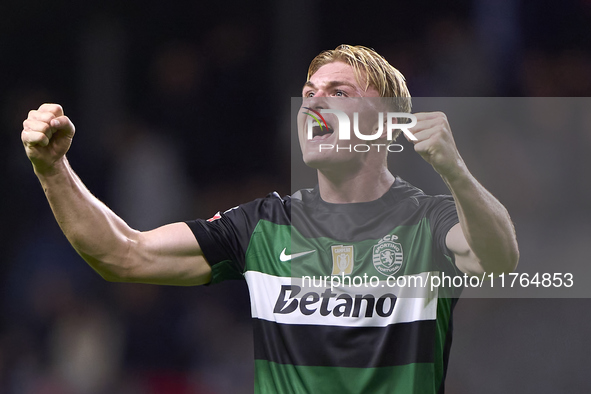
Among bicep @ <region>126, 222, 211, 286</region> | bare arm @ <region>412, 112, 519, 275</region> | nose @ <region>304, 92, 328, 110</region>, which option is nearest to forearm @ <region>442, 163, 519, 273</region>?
bare arm @ <region>412, 112, 519, 275</region>

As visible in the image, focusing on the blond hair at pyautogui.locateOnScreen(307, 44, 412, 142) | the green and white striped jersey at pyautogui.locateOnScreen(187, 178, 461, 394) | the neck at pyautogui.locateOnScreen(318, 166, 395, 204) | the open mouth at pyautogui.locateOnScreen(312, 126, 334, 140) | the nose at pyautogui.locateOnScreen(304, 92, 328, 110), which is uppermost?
the blond hair at pyautogui.locateOnScreen(307, 44, 412, 142)

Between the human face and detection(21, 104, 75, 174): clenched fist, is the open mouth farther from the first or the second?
detection(21, 104, 75, 174): clenched fist

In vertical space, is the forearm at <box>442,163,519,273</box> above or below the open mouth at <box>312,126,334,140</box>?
below

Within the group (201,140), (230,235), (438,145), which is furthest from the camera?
(201,140)

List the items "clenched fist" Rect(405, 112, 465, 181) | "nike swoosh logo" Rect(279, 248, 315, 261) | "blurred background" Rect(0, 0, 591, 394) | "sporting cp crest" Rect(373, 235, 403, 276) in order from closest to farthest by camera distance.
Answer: "clenched fist" Rect(405, 112, 465, 181) < "sporting cp crest" Rect(373, 235, 403, 276) < "nike swoosh logo" Rect(279, 248, 315, 261) < "blurred background" Rect(0, 0, 591, 394)

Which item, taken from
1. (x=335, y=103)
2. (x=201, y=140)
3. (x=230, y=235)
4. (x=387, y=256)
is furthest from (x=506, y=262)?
(x=201, y=140)

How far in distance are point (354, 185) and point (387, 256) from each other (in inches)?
12.1

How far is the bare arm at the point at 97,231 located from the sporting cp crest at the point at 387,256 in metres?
0.59

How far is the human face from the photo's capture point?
2.16 m

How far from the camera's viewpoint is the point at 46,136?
1724 mm

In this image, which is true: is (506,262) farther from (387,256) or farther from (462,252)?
(387,256)

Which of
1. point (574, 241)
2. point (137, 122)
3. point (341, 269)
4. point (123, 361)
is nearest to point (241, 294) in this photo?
point (123, 361)

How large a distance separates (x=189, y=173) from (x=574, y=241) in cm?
207

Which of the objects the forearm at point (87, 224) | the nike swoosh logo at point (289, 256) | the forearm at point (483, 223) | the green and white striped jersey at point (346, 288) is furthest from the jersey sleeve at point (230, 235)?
the forearm at point (483, 223)
